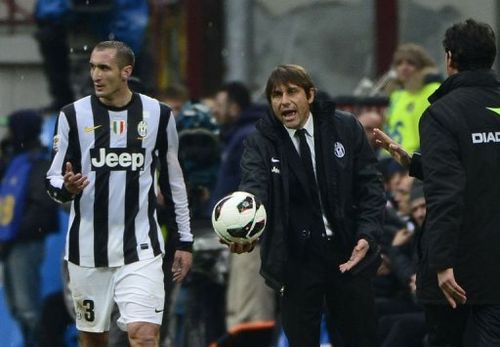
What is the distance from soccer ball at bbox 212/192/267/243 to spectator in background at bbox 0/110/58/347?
4424mm

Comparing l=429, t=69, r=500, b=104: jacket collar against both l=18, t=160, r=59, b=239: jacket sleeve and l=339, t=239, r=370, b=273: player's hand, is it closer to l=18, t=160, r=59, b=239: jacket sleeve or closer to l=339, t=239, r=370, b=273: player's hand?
l=339, t=239, r=370, b=273: player's hand

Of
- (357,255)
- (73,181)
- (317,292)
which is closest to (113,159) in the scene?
(73,181)

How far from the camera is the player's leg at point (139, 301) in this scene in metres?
10.8

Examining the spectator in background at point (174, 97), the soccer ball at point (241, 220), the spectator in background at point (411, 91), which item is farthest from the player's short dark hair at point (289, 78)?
the spectator in background at point (174, 97)

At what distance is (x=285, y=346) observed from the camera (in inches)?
512

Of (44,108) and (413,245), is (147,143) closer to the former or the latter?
(413,245)

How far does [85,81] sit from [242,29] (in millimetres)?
1826

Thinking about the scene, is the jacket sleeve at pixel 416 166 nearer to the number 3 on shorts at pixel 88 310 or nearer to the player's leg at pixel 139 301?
the player's leg at pixel 139 301

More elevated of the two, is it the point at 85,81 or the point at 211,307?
the point at 85,81

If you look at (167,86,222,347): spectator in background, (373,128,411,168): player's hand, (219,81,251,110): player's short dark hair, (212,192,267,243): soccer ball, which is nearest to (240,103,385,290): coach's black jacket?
(212,192,267,243): soccer ball

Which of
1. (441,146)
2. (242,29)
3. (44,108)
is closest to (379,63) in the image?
(242,29)

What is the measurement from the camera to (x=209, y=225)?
14.0 meters

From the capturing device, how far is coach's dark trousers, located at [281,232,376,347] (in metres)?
10.5

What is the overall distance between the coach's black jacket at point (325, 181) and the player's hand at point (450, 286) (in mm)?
1022
